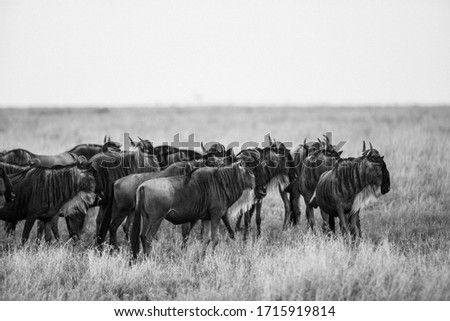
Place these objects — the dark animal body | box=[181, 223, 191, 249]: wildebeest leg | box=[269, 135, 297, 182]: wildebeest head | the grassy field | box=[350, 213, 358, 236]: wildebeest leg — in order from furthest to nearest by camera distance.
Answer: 1. the dark animal body
2. box=[269, 135, 297, 182]: wildebeest head
3. box=[181, 223, 191, 249]: wildebeest leg
4. box=[350, 213, 358, 236]: wildebeest leg
5. the grassy field

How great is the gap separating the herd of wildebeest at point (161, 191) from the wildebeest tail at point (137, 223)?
1 centimetres

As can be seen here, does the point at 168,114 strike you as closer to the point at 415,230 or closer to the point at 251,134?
the point at 251,134

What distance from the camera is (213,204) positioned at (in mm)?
6199

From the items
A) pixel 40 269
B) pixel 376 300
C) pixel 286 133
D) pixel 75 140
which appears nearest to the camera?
pixel 376 300

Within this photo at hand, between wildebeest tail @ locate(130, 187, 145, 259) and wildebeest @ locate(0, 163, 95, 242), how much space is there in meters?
0.95

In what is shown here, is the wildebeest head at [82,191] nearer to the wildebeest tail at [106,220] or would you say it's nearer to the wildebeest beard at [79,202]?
the wildebeest beard at [79,202]

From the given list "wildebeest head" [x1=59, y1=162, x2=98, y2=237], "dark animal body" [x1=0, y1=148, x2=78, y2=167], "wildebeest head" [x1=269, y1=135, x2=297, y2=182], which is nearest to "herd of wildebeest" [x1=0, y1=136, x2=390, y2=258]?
"wildebeest head" [x1=59, y1=162, x2=98, y2=237]

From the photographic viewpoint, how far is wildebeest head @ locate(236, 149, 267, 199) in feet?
21.7

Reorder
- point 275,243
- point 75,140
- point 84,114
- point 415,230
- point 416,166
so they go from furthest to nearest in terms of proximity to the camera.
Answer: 1. point 84,114
2. point 75,140
3. point 416,166
4. point 415,230
5. point 275,243

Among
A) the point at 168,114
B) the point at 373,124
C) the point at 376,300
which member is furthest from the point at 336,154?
the point at 168,114

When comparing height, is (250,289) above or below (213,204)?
below

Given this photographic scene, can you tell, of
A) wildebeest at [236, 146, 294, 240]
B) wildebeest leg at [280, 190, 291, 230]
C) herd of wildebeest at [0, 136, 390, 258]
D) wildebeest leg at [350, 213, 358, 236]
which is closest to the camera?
herd of wildebeest at [0, 136, 390, 258]

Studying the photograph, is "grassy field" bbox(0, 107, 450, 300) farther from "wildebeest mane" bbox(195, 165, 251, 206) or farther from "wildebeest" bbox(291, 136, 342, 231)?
"wildebeest mane" bbox(195, 165, 251, 206)

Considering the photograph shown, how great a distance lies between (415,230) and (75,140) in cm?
1179
